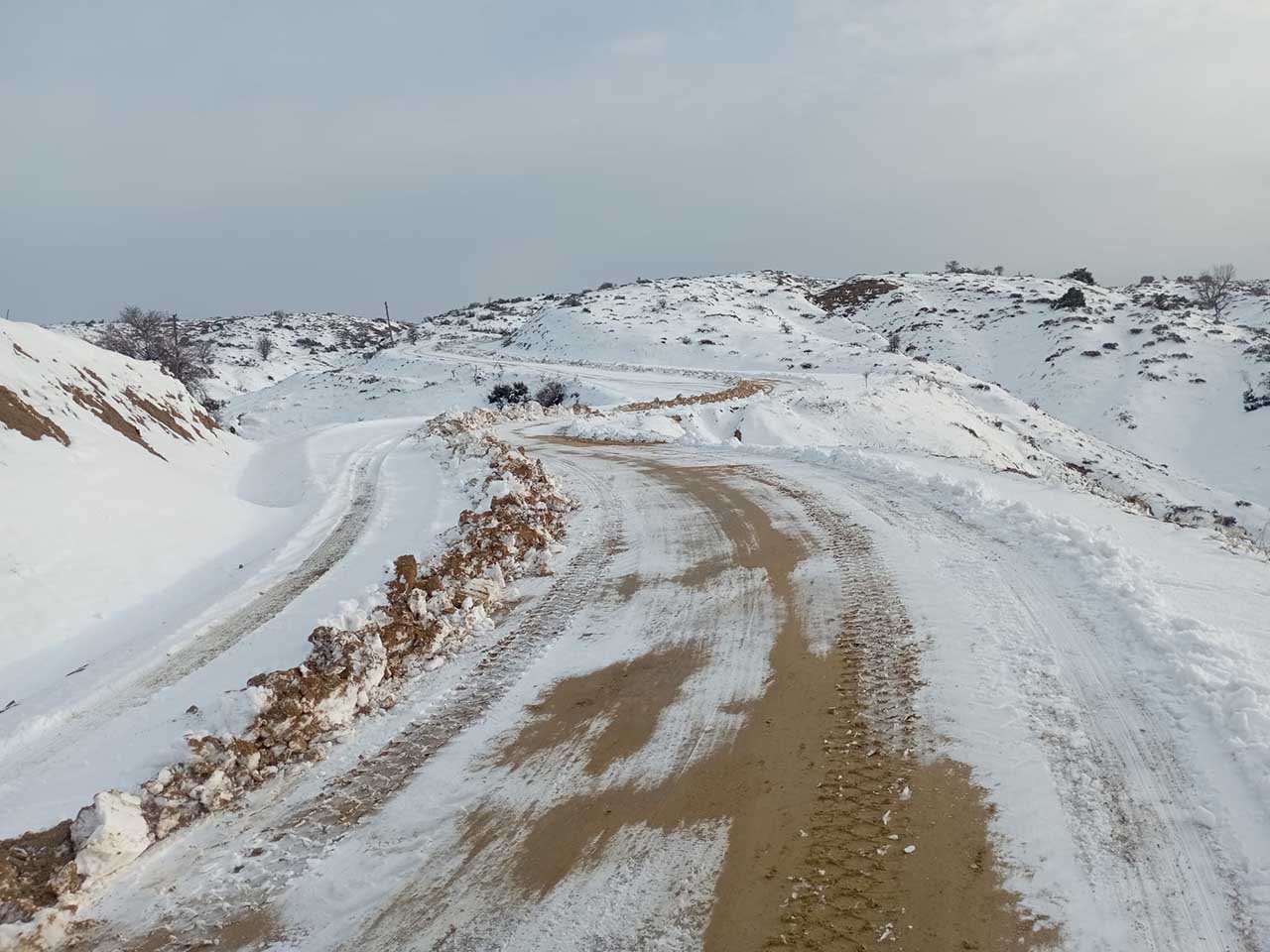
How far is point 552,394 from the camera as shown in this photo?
1565 inches

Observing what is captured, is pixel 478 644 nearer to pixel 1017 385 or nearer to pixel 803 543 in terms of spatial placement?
pixel 803 543

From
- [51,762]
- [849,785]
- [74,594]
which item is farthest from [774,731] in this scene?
[74,594]

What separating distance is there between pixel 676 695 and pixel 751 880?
1910mm

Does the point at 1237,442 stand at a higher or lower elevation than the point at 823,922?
lower

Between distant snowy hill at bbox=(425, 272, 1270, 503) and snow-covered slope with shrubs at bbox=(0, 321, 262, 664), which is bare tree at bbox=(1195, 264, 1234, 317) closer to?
distant snowy hill at bbox=(425, 272, 1270, 503)

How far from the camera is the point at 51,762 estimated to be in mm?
4945

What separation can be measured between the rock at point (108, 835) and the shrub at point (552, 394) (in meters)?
35.1

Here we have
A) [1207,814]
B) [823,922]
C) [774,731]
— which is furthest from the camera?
[774,731]

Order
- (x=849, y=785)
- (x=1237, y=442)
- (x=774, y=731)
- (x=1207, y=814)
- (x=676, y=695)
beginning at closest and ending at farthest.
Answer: (x=1207, y=814)
(x=849, y=785)
(x=774, y=731)
(x=676, y=695)
(x=1237, y=442)

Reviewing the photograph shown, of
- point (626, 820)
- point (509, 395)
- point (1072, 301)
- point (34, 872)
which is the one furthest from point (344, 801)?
point (1072, 301)

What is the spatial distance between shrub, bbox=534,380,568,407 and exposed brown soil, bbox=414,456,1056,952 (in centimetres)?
3406

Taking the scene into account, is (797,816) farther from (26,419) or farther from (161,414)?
(161,414)

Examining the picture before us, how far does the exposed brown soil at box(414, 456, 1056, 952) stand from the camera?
3.14 m

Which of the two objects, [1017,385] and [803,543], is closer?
[803,543]
